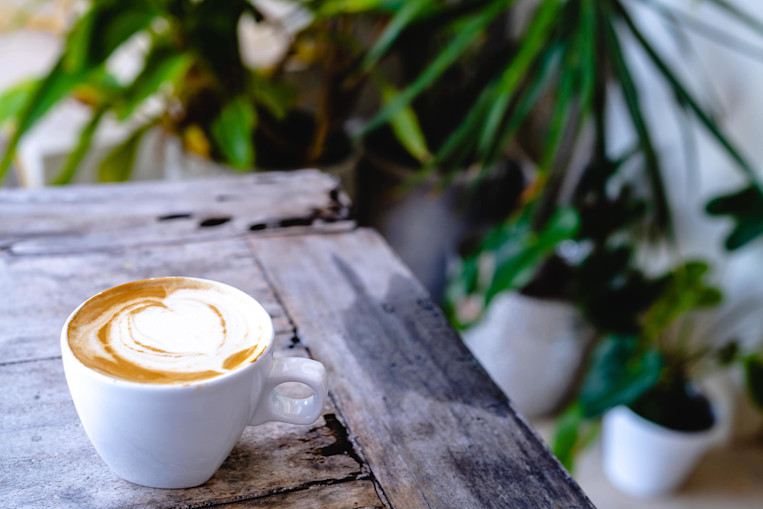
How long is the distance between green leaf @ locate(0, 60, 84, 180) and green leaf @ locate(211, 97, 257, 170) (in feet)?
0.96

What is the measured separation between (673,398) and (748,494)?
0.33 m

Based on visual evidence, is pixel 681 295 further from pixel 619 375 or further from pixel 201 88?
pixel 201 88

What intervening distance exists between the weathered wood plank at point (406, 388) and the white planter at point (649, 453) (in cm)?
95

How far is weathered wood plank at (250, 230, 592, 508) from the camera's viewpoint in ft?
1.60

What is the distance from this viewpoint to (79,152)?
132 cm

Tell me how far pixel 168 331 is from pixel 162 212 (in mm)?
365

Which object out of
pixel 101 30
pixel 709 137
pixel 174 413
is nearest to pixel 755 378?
pixel 709 137

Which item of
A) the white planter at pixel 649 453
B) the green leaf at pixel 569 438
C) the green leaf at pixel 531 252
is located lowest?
the white planter at pixel 649 453

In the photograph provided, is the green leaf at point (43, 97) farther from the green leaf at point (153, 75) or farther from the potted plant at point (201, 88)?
the green leaf at point (153, 75)

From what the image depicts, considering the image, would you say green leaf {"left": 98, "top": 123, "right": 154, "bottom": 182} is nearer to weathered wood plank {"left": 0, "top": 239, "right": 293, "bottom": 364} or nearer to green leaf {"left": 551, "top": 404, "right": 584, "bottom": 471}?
weathered wood plank {"left": 0, "top": 239, "right": 293, "bottom": 364}

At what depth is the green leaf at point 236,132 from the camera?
1.34 meters

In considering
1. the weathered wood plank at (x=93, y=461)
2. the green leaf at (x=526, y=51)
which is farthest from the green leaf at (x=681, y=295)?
the weathered wood plank at (x=93, y=461)

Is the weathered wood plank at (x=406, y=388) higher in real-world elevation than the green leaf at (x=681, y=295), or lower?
higher

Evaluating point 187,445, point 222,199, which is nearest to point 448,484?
point 187,445
